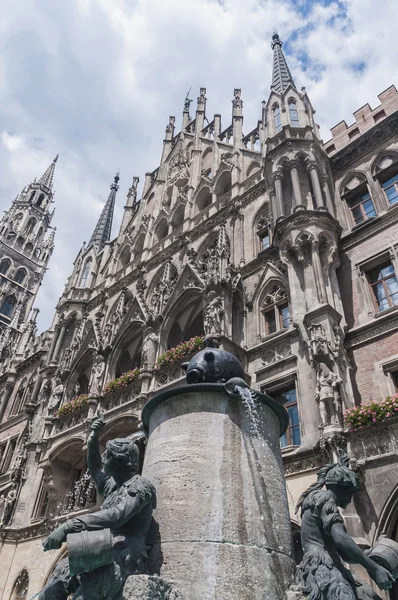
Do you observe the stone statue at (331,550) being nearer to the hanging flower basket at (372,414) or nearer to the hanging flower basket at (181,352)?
the hanging flower basket at (372,414)

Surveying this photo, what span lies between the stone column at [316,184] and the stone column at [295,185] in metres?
0.54

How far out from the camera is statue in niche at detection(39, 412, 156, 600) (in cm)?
Answer: 362

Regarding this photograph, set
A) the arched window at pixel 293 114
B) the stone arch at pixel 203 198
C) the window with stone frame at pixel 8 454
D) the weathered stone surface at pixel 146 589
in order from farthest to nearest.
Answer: the window with stone frame at pixel 8 454, the stone arch at pixel 203 198, the arched window at pixel 293 114, the weathered stone surface at pixel 146 589

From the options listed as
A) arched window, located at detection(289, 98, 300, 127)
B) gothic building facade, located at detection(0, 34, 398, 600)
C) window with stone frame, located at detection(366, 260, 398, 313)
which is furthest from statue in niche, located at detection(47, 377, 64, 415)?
arched window, located at detection(289, 98, 300, 127)

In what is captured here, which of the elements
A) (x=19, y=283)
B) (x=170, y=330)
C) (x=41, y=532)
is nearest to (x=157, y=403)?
(x=170, y=330)

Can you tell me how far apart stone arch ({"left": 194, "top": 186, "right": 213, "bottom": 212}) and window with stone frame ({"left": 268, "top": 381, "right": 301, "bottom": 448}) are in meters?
13.9

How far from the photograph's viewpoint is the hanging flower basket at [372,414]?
11.0 meters

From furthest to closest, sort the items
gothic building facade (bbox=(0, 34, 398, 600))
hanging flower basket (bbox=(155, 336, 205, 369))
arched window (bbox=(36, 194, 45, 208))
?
1. arched window (bbox=(36, 194, 45, 208))
2. hanging flower basket (bbox=(155, 336, 205, 369))
3. gothic building facade (bbox=(0, 34, 398, 600))

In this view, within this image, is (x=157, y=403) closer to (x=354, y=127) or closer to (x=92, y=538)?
(x=92, y=538)

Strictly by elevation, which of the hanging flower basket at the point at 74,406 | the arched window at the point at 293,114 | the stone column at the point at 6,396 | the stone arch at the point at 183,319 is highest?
the arched window at the point at 293,114

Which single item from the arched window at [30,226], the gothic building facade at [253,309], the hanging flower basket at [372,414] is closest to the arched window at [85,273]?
the gothic building facade at [253,309]

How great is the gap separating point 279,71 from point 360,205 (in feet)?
37.9

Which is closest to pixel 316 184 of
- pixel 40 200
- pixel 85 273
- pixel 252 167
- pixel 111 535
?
pixel 252 167

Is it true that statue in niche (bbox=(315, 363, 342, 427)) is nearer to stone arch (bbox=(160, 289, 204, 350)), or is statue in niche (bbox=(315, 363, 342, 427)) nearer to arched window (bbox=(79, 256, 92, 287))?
stone arch (bbox=(160, 289, 204, 350))
